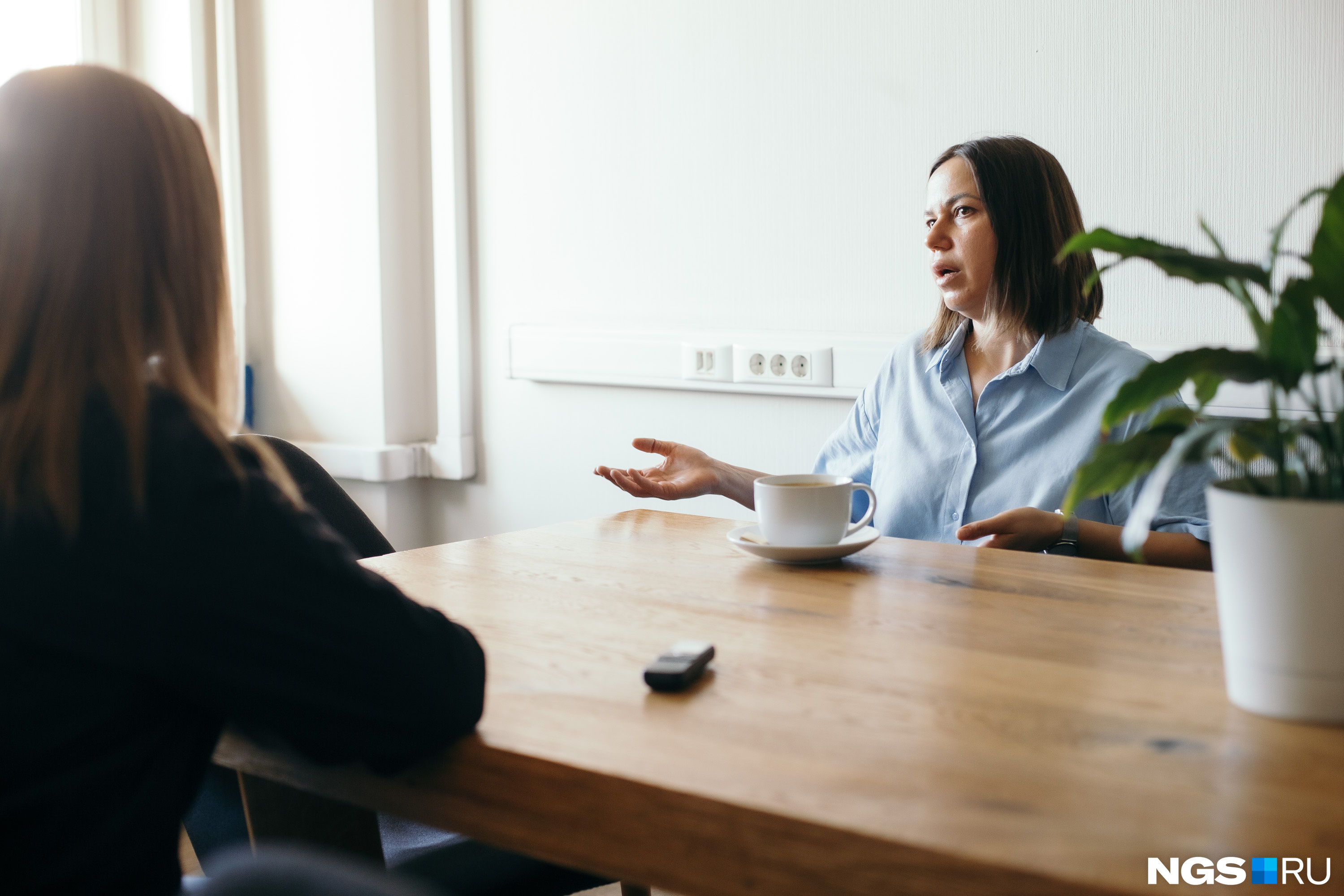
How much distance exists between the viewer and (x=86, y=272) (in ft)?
2.42

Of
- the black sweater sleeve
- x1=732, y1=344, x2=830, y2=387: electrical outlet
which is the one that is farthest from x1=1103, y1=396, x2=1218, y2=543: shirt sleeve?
the black sweater sleeve

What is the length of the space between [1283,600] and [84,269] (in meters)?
0.82

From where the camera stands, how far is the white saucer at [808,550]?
1.25 m

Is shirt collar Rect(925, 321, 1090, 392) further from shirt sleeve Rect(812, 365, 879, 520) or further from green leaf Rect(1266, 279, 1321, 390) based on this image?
green leaf Rect(1266, 279, 1321, 390)

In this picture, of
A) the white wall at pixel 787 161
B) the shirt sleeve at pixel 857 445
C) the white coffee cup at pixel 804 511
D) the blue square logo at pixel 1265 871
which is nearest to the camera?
the blue square logo at pixel 1265 871

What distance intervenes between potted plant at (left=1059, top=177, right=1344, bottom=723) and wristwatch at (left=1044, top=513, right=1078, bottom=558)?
647 millimetres

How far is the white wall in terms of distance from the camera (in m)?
1.99

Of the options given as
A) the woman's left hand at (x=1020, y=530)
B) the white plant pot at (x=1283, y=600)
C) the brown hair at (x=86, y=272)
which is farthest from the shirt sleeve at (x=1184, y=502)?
the brown hair at (x=86, y=272)

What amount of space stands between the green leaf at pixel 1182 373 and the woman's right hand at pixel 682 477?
90cm

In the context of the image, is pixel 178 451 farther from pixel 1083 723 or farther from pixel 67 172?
pixel 1083 723

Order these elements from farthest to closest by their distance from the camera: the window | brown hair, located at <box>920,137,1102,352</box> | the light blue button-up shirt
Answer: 1. the window
2. brown hair, located at <box>920,137,1102,352</box>
3. the light blue button-up shirt

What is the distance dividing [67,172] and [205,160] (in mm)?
98

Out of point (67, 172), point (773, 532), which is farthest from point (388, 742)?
point (773, 532)

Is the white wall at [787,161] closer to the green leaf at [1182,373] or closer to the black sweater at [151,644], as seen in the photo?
the green leaf at [1182,373]
